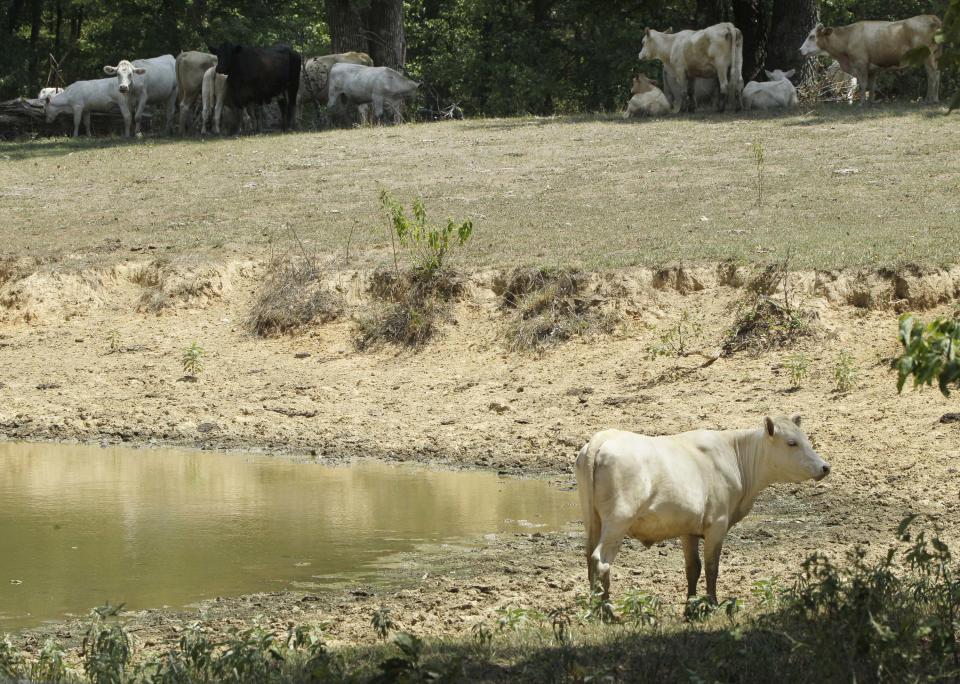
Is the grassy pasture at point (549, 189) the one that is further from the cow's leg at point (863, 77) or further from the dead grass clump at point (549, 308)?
the cow's leg at point (863, 77)

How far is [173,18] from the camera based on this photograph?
40.8 meters

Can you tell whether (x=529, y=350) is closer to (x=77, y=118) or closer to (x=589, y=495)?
(x=589, y=495)

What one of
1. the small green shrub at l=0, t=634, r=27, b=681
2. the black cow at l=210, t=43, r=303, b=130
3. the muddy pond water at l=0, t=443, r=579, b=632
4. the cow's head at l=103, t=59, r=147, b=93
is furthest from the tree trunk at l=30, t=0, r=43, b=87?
the small green shrub at l=0, t=634, r=27, b=681

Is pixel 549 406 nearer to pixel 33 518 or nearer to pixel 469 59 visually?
pixel 33 518

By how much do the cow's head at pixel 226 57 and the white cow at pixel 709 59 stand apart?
28.5ft

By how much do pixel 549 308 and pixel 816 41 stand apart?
48.5ft

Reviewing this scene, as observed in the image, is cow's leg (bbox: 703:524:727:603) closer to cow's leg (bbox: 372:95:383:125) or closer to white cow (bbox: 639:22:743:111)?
white cow (bbox: 639:22:743:111)

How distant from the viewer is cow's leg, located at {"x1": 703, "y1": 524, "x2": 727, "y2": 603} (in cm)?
785

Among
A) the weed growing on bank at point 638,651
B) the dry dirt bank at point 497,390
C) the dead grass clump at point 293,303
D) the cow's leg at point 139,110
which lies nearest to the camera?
the weed growing on bank at point 638,651

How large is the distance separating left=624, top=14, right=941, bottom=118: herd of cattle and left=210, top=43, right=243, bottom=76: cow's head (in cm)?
798

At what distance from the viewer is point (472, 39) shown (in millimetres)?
39344

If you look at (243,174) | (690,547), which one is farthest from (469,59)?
(690,547)

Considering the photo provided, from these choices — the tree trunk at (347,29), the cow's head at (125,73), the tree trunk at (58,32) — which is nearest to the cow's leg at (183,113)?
the cow's head at (125,73)

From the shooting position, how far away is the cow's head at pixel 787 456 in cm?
835
